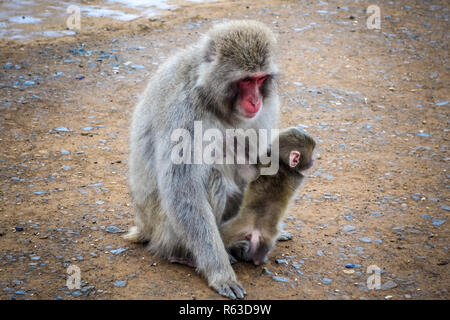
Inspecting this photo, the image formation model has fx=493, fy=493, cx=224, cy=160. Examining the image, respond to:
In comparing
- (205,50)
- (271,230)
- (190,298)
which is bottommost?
(190,298)

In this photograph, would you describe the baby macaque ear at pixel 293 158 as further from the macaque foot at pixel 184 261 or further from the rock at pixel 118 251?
the rock at pixel 118 251

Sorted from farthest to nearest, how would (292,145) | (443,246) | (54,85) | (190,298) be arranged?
(54,85)
(443,246)
(292,145)
(190,298)

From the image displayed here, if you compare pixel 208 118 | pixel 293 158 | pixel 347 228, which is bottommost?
pixel 347 228

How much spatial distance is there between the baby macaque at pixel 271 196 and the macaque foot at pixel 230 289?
357 millimetres

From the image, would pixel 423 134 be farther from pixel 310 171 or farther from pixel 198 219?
pixel 198 219

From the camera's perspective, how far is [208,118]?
3.40m

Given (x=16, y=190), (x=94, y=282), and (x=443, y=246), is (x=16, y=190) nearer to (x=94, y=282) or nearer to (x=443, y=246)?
(x=94, y=282)

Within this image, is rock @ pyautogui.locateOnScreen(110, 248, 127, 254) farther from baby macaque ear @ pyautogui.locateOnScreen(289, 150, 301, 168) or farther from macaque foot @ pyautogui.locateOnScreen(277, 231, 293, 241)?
baby macaque ear @ pyautogui.locateOnScreen(289, 150, 301, 168)

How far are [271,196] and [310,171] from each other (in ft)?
5.96

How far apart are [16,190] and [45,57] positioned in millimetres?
3586

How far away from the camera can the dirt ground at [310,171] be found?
140 inches

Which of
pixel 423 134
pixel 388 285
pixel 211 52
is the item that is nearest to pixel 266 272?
pixel 388 285

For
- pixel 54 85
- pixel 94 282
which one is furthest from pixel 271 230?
pixel 54 85

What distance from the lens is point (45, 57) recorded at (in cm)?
761
